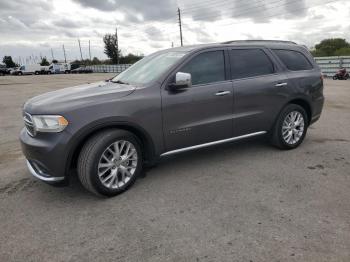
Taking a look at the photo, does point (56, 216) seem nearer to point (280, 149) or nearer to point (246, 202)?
point (246, 202)

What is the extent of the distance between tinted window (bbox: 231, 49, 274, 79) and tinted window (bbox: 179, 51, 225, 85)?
0.22 metres

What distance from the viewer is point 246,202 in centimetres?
365

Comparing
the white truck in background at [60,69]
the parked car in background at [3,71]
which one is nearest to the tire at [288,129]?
the parked car in background at [3,71]

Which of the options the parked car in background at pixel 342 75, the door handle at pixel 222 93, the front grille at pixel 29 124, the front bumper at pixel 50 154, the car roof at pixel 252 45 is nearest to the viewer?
the front bumper at pixel 50 154

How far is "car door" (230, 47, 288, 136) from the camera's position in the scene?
4.76m

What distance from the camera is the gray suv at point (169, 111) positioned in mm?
3602

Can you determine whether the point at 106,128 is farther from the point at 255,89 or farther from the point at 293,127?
the point at 293,127

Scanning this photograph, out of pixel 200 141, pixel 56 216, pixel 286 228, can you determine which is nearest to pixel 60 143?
pixel 56 216

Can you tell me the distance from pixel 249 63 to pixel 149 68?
151cm

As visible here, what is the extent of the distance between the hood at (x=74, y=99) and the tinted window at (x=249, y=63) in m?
1.59

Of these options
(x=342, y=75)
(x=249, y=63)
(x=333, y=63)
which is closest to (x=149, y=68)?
(x=249, y=63)

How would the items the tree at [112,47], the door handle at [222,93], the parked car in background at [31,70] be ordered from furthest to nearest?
the tree at [112,47] → the parked car in background at [31,70] → the door handle at [222,93]

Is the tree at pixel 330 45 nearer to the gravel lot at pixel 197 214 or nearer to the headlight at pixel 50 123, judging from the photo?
the gravel lot at pixel 197 214

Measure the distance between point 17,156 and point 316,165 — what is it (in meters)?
4.75
